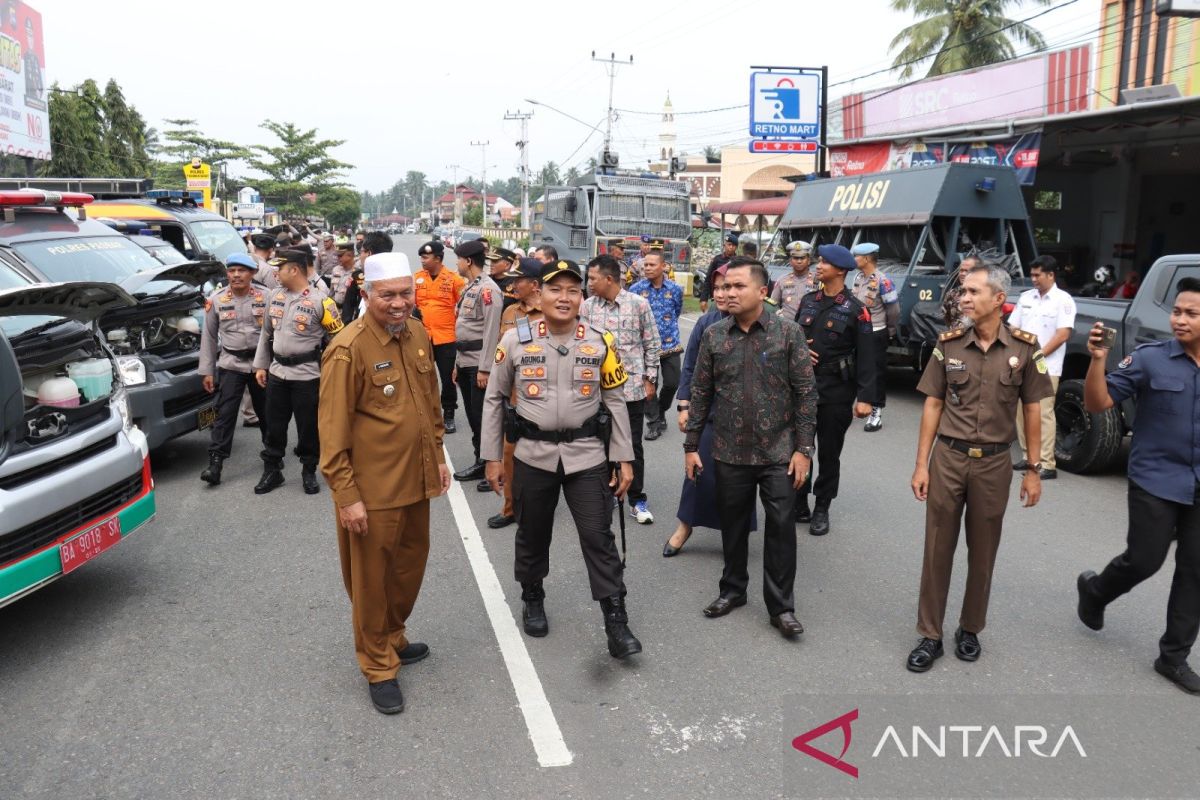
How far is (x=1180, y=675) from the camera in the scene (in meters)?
3.94

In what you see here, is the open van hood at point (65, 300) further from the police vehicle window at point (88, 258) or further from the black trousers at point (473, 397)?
the black trousers at point (473, 397)

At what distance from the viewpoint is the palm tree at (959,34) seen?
27.3 meters

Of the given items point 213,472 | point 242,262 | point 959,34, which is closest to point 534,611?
A: point 213,472

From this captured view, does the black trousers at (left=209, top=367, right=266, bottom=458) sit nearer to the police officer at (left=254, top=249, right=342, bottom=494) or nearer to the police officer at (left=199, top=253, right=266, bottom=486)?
the police officer at (left=199, top=253, right=266, bottom=486)

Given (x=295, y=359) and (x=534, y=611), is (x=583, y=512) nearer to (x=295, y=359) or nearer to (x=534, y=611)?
(x=534, y=611)

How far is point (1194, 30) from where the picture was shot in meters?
17.0

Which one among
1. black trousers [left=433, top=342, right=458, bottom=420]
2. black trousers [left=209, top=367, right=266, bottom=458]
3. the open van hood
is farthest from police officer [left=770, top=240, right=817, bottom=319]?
the open van hood

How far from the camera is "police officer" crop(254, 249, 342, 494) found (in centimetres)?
679

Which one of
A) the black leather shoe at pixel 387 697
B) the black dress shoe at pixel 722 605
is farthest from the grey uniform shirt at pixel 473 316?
the black leather shoe at pixel 387 697

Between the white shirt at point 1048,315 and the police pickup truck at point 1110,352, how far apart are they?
0.75 feet

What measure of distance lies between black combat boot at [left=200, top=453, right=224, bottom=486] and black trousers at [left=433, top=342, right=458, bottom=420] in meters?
2.08

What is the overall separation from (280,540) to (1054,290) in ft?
20.4

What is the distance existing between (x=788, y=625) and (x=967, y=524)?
0.95 metres

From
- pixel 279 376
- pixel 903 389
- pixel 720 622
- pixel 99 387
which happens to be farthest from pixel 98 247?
pixel 903 389
